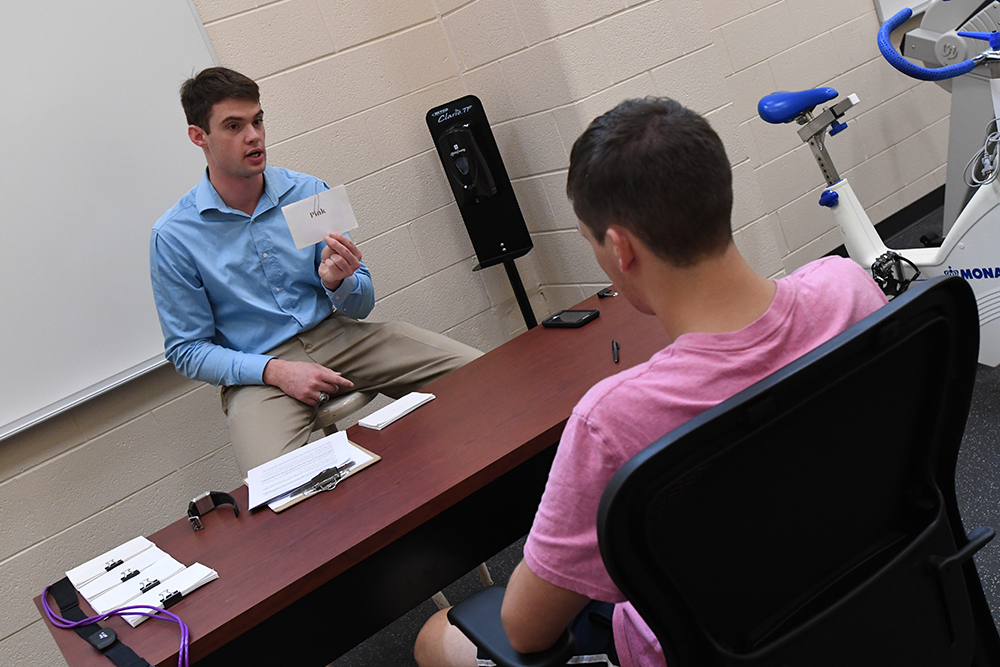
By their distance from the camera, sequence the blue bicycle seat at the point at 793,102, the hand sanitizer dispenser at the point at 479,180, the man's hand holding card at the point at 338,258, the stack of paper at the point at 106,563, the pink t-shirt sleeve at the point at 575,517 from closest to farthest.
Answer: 1. the pink t-shirt sleeve at the point at 575,517
2. the stack of paper at the point at 106,563
3. the man's hand holding card at the point at 338,258
4. the blue bicycle seat at the point at 793,102
5. the hand sanitizer dispenser at the point at 479,180

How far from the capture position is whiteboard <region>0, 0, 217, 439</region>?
8.26ft

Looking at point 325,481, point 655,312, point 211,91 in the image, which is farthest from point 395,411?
point 211,91

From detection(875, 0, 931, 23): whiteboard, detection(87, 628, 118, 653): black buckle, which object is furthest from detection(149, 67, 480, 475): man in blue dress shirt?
detection(875, 0, 931, 23): whiteboard

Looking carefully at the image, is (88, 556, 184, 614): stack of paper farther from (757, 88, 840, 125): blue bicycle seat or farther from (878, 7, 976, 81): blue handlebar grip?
(757, 88, 840, 125): blue bicycle seat

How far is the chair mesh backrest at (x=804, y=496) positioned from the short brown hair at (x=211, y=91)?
2.03m

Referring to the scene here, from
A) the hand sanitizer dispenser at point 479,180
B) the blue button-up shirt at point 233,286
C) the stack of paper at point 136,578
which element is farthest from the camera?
the hand sanitizer dispenser at point 479,180

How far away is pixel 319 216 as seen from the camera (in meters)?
1.97

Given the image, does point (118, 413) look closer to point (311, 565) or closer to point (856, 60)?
point (311, 565)

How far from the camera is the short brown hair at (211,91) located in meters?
2.34

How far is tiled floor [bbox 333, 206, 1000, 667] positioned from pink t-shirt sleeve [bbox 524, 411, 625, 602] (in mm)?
1213

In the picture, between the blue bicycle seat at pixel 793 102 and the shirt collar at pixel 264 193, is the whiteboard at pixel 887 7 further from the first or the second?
the shirt collar at pixel 264 193

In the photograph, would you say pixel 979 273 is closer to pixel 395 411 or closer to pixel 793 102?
pixel 793 102

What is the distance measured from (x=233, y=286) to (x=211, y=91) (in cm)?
57

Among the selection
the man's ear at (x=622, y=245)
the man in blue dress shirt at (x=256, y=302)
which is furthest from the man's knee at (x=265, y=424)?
the man's ear at (x=622, y=245)
